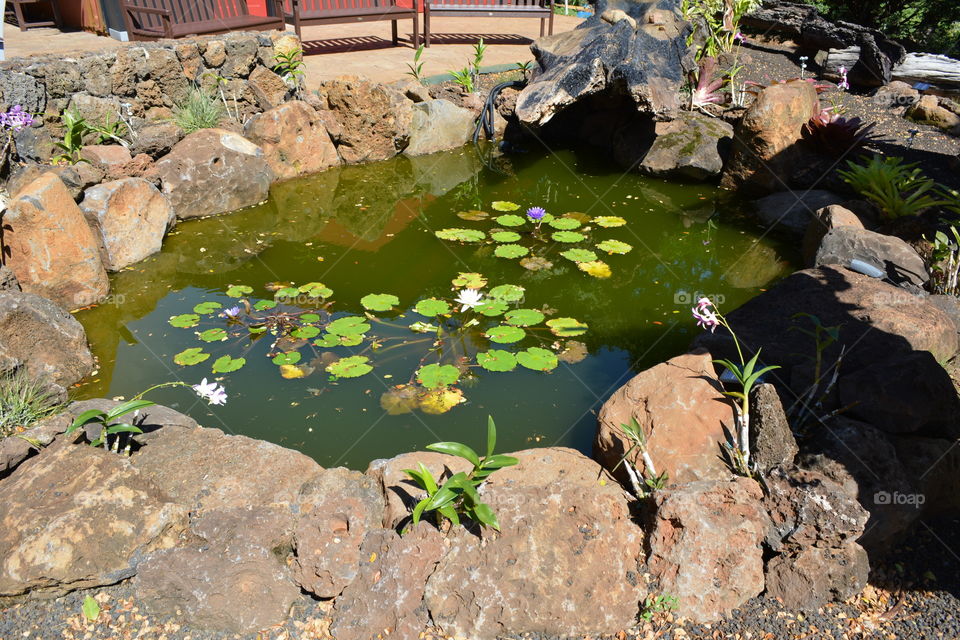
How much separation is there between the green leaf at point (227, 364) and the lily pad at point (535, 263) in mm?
2303

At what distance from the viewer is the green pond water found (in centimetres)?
Answer: 390

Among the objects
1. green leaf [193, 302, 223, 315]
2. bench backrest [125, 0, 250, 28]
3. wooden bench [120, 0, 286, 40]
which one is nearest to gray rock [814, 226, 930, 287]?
green leaf [193, 302, 223, 315]

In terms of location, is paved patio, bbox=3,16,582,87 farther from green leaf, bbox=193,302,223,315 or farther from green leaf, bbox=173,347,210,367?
green leaf, bbox=173,347,210,367

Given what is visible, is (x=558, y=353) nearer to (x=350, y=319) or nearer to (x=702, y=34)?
(x=350, y=319)

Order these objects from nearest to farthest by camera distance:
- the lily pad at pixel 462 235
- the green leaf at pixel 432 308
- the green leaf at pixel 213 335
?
the green leaf at pixel 213 335
the green leaf at pixel 432 308
the lily pad at pixel 462 235

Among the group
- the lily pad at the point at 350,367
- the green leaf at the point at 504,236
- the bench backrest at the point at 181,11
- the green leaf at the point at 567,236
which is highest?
the bench backrest at the point at 181,11

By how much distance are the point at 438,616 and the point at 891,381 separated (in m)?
2.19

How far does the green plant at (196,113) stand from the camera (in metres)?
6.82

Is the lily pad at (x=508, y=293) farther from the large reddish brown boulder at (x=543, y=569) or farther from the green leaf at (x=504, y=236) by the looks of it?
the large reddish brown boulder at (x=543, y=569)

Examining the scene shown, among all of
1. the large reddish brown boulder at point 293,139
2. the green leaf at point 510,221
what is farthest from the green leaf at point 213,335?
the large reddish brown boulder at point 293,139

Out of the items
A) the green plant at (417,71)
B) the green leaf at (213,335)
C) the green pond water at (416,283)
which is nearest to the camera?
the green pond water at (416,283)

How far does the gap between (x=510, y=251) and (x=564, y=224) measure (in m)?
0.77

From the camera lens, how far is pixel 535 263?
556cm

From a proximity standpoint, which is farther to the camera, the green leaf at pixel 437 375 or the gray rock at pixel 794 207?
the gray rock at pixel 794 207
